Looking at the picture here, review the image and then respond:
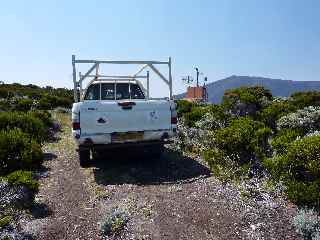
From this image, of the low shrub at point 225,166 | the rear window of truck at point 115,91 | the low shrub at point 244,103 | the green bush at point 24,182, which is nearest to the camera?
the green bush at point 24,182

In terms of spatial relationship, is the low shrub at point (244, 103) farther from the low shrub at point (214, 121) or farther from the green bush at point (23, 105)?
the green bush at point (23, 105)

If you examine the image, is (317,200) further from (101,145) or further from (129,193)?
(101,145)

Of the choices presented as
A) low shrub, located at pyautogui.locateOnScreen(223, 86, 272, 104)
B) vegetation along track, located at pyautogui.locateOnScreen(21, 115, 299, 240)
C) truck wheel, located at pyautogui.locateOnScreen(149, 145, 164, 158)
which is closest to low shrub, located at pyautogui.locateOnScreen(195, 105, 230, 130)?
low shrub, located at pyautogui.locateOnScreen(223, 86, 272, 104)

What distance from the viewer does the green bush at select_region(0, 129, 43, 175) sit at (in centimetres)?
1120

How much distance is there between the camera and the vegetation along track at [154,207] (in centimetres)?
660

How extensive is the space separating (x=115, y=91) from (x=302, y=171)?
7.00m

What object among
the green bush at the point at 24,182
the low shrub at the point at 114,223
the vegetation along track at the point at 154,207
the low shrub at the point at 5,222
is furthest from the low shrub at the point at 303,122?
the low shrub at the point at 5,222

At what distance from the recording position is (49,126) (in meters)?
21.5

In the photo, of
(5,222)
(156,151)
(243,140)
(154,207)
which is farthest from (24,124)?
(154,207)

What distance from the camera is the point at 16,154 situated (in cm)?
1145

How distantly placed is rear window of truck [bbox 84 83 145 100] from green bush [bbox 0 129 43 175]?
7.14 ft

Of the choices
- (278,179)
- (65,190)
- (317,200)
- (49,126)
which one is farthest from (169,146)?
(49,126)

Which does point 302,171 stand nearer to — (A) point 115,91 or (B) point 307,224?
(B) point 307,224

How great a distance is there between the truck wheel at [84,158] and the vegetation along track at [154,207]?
28cm
